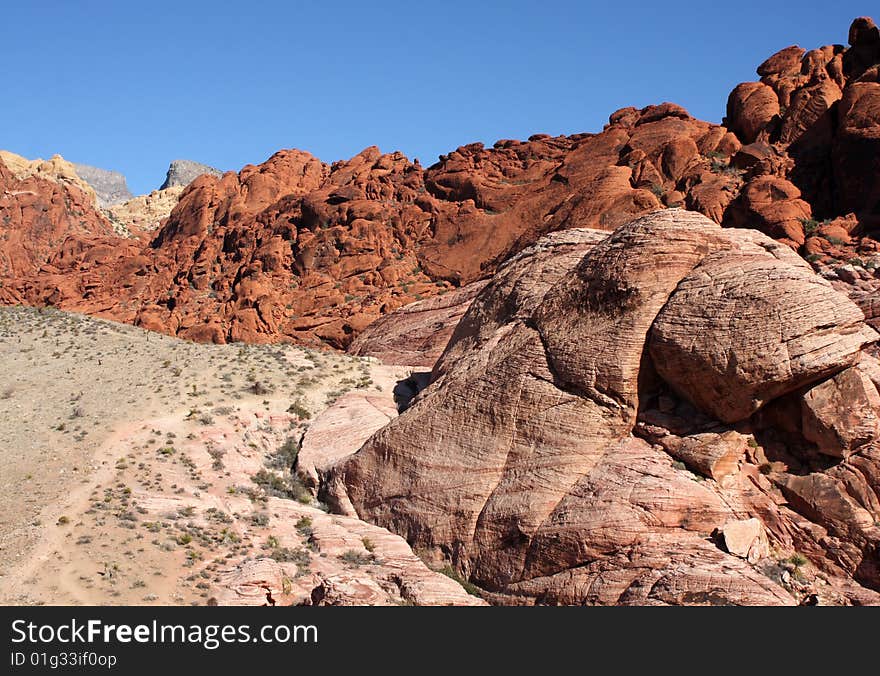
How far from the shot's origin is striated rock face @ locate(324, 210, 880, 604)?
15.9m

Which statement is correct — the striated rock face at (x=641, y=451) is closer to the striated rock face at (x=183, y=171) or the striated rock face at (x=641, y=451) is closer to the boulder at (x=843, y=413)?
the boulder at (x=843, y=413)

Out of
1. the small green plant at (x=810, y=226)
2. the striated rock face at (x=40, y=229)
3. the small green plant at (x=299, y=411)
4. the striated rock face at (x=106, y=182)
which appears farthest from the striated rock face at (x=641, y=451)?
the striated rock face at (x=106, y=182)

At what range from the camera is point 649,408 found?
1888cm

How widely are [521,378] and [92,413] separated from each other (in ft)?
45.1

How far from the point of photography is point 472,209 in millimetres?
52094

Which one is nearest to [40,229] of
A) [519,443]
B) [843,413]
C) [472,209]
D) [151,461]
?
[472,209]

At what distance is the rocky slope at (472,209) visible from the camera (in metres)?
36.8

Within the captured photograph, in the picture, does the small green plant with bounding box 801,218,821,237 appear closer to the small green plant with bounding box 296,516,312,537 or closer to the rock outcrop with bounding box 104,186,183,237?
the small green plant with bounding box 296,516,312,537

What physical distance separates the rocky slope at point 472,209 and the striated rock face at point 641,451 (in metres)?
11.8

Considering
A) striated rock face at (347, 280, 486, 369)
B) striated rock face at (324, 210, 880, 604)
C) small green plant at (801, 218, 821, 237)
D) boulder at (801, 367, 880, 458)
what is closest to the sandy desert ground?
striated rock face at (347, 280, 486, 369)

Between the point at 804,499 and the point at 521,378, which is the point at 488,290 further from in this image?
the point at 804,499

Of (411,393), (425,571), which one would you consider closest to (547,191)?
(411,393)

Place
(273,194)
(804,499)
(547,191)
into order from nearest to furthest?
(804,499)
(547,191)
(273,194)

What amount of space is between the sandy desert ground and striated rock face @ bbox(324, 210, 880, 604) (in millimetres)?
2975
